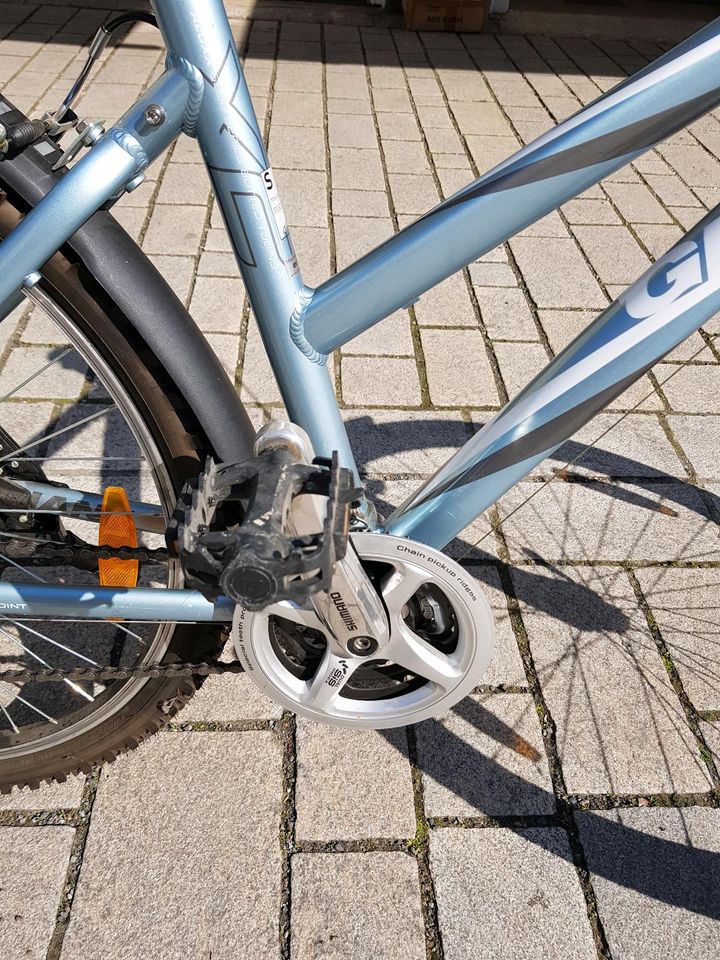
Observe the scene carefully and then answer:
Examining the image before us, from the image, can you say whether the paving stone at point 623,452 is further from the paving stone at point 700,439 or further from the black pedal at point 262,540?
the black pedal at point 262,540

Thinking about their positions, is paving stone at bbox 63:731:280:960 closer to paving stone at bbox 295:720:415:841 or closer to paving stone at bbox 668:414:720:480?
paving stone at bbox 295:720:415:841

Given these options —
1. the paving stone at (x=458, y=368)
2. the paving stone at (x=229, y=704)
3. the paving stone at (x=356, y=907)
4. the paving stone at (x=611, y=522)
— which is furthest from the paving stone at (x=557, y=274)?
the paving stone at (x=356, y=907)

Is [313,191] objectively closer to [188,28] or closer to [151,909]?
[188,28]

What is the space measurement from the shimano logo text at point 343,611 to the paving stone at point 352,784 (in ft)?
1.64

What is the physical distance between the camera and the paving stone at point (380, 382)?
264 centimetres

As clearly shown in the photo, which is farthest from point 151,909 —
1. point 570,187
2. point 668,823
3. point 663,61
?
point 663,61

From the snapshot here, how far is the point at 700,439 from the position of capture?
99.1 inches

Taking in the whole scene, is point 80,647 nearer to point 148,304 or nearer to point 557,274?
point 148,304

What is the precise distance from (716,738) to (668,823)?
0.83 feet

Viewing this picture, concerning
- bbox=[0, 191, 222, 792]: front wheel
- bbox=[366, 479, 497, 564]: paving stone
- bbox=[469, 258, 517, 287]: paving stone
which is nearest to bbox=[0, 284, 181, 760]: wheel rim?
bbox=[0, 191, 222, 792]: front wheel

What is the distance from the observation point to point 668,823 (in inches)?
63.0

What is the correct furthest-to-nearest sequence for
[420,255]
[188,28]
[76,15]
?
[76,15]
[420,255]
[188,28]

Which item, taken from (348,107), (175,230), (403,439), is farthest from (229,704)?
(348,107)

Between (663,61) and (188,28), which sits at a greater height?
(188,28)
